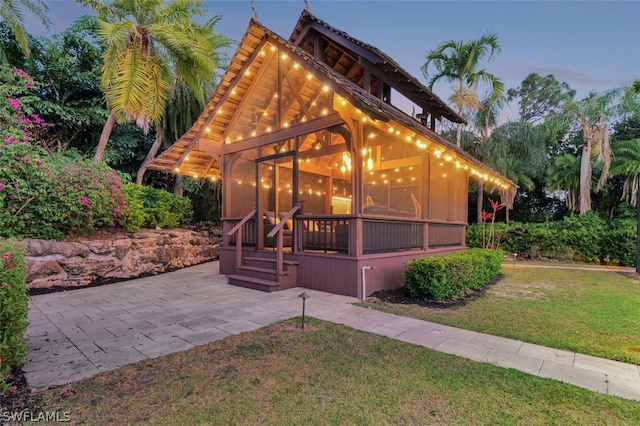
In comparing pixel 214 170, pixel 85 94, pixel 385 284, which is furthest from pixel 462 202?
pixel 85 94

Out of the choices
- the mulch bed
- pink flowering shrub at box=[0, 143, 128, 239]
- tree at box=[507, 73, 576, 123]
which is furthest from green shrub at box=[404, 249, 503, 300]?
tree at box=[507, 73, 576, 123]

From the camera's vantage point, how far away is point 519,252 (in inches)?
543

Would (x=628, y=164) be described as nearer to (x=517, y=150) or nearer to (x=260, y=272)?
(x=517, y=150)

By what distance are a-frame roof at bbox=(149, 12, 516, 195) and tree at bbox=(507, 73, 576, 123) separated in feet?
69.8

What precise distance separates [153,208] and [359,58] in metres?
7.74

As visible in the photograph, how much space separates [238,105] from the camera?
8.59 metres

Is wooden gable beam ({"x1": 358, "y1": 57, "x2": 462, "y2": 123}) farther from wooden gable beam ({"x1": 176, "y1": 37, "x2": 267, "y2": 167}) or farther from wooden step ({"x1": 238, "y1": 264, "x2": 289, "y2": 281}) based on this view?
wooden step ({"x1": 238, "y1": 264, "x2": 289, "y2": 281})

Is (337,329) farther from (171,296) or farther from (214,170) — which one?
(214,170)

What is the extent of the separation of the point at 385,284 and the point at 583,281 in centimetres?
581

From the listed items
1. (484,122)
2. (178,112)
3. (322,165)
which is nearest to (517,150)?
(484,122)

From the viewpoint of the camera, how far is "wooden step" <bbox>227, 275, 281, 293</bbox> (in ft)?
21.8

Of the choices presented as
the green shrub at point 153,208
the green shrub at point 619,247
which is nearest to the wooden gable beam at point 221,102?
the green shrub at point 153,208

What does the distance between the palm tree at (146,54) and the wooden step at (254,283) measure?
282 inches

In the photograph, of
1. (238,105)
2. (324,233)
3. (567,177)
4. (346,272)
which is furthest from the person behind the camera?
(567,177)
